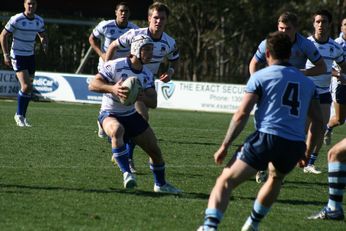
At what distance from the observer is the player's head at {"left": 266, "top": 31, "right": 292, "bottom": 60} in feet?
24.1

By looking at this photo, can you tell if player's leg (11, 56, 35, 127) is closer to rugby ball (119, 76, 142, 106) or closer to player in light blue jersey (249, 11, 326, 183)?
player in light blue jersey (249, 11, 326, 183)

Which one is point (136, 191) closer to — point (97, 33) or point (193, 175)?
point (193, 175)

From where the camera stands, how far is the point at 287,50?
24.2 ft

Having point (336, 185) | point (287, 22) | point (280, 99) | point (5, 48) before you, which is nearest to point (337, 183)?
point (336, 185)

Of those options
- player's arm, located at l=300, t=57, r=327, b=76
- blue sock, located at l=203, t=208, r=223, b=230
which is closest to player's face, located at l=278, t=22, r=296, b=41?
player's arm, located at l=300, t=57, r=327, b=76

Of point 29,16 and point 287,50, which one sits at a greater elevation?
point 287,50

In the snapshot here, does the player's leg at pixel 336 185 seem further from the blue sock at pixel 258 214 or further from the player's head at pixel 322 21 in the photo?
the player's head at pixel 322 21

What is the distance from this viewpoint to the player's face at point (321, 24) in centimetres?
1207

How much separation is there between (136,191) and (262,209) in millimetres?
2519

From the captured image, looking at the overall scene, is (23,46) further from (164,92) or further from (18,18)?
(164,92)

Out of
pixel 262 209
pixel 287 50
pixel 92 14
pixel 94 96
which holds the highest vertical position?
pixel 287 50

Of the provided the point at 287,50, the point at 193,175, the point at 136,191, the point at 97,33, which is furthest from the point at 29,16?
the point at 287,50

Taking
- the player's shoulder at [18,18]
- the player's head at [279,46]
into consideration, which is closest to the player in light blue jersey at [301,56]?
the player's head at [279,46]

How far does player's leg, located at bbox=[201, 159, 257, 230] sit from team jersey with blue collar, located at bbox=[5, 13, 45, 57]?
10.9 m
